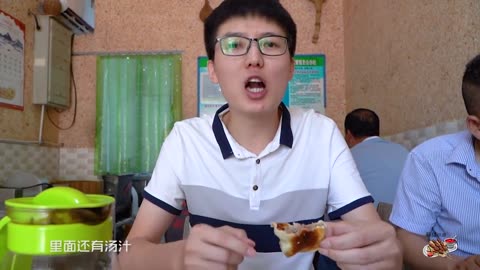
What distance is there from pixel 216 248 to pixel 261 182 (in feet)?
1.52

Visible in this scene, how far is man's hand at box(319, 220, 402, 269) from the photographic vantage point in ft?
2.35

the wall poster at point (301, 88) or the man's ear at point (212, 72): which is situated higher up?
the wall poster at point (301, 88)

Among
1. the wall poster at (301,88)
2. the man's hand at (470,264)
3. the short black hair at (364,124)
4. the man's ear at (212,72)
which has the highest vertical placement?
the wall poster at (301,88)

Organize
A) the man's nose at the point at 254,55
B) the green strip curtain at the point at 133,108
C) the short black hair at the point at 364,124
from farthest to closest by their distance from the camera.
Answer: the green strip curtain at the point at 133,108 < the short black hair at the point at 364,124 < the man's nose at the point at 254,55

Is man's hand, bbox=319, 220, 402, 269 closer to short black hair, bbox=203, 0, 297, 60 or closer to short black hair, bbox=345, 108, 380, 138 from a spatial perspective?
short black hair, bbox=203, 0, 297, 60

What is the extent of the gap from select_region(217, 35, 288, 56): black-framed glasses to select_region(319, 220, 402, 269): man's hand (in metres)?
0.51

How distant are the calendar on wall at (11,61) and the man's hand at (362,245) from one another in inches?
108

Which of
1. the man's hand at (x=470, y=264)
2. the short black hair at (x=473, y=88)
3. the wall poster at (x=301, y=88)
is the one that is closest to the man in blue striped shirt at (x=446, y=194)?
the short black hair at (x=473, y=88)

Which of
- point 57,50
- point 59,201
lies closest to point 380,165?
point 59,201

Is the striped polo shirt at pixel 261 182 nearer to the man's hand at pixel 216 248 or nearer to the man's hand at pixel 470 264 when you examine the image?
the man's hand at pixel 470 264

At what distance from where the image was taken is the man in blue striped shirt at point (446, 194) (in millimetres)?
1106

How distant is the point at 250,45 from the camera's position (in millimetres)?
1024

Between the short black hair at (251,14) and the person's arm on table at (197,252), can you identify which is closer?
the person's arm on table at (197,252)

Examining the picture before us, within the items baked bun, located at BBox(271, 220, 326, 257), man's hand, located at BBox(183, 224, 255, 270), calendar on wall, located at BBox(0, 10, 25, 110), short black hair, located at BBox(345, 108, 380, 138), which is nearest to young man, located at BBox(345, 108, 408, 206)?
short black hair, located at BBox(345, 108, 380, 138)
